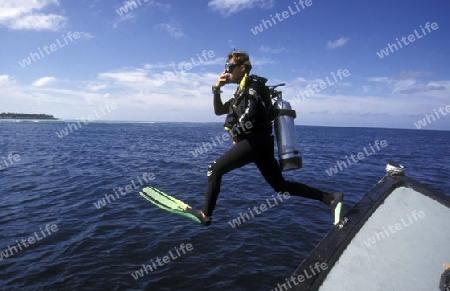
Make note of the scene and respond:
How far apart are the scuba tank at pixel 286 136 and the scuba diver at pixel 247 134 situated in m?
0.15

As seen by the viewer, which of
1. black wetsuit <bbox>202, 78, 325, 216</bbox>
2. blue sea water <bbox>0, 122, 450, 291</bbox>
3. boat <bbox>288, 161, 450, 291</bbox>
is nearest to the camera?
boat <bbox>288, 161, 450, 291</bbox>

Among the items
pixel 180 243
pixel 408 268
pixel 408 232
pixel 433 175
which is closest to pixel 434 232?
pixel 408 232

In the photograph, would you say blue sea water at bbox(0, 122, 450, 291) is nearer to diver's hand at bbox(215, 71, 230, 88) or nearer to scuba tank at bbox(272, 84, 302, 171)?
scuba tank at bbox(272, 84, 302, 171)

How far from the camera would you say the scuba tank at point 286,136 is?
160 inches

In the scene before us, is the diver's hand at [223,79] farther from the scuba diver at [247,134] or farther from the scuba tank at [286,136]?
the scuba tank at [286,136]

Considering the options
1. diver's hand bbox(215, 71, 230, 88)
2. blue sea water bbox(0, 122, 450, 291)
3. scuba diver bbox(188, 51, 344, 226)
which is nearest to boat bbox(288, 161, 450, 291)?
scuba diver bbox(188, 51, 344, 226)

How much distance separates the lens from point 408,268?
3049 millimetres

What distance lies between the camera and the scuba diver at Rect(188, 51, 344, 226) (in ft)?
12.5

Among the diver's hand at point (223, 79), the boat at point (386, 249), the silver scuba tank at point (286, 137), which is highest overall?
the diver's hand at point (223, 79)

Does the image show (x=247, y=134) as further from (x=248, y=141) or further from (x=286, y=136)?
(x=286, y=136)

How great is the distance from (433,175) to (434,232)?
23.7m

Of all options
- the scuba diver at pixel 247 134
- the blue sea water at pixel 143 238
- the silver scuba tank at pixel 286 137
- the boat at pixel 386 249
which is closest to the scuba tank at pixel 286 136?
the silver scuba tank at pixel 286 137

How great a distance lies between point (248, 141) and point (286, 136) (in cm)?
67

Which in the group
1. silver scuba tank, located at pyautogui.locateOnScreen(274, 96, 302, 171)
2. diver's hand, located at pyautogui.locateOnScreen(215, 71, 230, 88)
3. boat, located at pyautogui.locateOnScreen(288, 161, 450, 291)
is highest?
diver's hand, located at pyautogui.locateOnScreen(215, 71, 230, 88)
